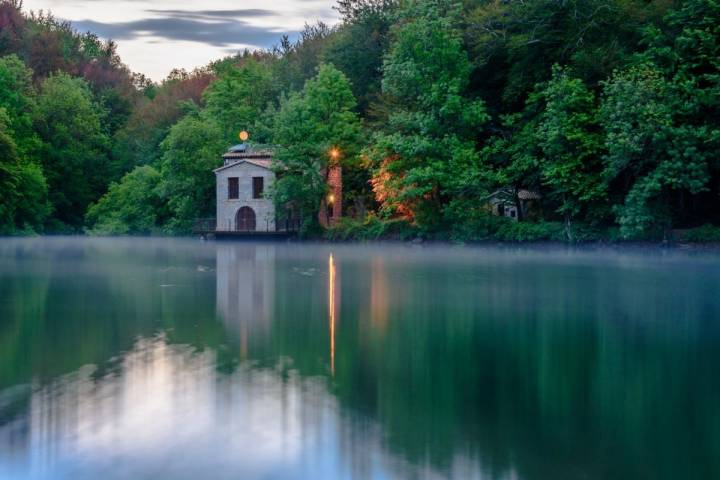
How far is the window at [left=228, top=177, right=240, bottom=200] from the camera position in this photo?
207ft

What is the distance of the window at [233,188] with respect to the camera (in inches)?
2483

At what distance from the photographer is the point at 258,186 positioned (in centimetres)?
6294

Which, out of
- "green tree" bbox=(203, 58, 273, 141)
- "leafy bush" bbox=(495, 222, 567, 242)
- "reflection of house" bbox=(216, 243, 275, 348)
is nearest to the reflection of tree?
"reflection of house" bbox=(216, 243, 275, 348)

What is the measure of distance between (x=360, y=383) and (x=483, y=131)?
1685 inches

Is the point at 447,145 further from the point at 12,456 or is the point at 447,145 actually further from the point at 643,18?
the point at 12,456

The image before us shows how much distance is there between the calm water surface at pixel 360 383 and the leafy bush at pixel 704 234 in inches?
809

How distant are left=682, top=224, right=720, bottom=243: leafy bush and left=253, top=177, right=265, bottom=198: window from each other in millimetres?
30830

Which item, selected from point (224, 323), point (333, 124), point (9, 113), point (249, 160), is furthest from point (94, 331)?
point (9, 113)

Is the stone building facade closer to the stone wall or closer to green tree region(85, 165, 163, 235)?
the stone wall

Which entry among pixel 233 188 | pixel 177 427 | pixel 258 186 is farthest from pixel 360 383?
pixel 233 188

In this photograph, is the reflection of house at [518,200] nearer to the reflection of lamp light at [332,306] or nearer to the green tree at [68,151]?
the reflection of lamp light at [332,306]

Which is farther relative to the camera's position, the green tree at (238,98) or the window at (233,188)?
the green tree at (238,98)

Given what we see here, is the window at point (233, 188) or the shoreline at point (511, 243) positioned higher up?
the window at point (233, 188)

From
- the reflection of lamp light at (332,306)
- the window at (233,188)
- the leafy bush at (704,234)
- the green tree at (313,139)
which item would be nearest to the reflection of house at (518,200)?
the leafy bush at (704,234)
